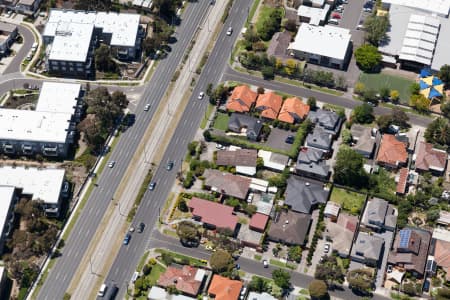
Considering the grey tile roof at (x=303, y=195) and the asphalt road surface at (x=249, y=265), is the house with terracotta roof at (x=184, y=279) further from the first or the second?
the grey tile roof at (x=303, y=195)

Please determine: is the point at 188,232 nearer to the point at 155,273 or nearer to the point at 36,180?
the point at 155,273

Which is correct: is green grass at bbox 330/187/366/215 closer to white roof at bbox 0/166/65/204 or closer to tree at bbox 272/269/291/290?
tree at bbox 272/269/291/290

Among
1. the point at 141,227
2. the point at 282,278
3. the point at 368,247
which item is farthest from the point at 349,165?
the point at 141,227

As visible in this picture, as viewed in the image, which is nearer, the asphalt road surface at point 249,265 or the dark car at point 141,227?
the asphalt road surface at point 249,265

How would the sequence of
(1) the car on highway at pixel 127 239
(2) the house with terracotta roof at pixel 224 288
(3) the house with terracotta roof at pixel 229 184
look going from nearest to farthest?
(2) the house with terracotta roof at pixel 224 288, (1) the car on highway at pixel 127 239, (3) the house with terracotta roof at pixel 229 184

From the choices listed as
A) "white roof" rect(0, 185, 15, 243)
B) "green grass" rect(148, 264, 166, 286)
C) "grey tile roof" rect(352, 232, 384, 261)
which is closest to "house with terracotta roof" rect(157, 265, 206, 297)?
"green grass" rect(148, 264, 166, 286)

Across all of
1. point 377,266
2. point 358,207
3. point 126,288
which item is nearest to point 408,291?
point 377,266

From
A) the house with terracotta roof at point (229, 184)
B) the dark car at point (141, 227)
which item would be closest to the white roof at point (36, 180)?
the dark car at point (141, 227)
